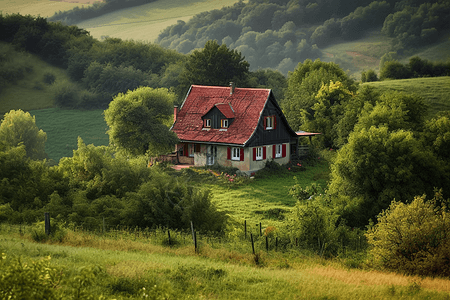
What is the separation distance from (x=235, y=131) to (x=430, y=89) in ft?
162


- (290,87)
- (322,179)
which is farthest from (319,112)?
(322,179)

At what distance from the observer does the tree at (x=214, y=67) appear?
239 ft

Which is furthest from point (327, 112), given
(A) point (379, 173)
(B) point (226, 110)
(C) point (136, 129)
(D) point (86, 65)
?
(D) point (86, 65)

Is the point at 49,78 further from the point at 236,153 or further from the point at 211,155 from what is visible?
the point at 236,153

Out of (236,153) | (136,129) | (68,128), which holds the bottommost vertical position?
(68,128)

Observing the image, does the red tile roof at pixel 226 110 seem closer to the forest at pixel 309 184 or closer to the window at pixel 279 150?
the window at pixel 279 150

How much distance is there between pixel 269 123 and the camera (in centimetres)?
4606

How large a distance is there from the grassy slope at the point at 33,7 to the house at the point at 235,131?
80851mm

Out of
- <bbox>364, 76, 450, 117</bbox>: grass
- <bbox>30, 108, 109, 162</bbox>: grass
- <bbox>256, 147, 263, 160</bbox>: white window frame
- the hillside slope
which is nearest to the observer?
<bbox>256, 147, 263, 160</bbox>: white window frame

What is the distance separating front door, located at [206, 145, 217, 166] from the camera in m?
45.2

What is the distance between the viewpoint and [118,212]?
2509 centimetres

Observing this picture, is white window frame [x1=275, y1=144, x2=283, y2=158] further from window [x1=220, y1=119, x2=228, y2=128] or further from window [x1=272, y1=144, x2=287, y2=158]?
window [x1=220, y1=119, x2=228, y2=128]

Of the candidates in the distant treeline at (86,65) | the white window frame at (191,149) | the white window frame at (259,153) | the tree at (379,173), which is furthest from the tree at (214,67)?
the tree at (379,173)

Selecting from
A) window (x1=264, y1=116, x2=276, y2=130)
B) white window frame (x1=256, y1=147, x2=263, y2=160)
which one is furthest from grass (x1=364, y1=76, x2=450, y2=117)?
white window frame (x1=256, y1=147, x2=263, y2=160)
